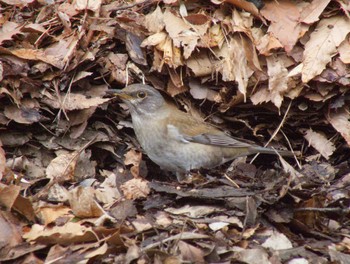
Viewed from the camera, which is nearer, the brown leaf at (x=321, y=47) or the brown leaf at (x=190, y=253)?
the brown leaf at (x=190, y=253)

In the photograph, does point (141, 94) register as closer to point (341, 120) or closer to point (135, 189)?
point (135, 189)

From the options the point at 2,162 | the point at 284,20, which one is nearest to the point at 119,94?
the point at 2,162

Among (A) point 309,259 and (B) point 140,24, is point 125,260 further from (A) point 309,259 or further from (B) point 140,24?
(B) point 140,24

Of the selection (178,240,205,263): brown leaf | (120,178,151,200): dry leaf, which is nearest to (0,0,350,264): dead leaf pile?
(120,178,151,200): dry leaf

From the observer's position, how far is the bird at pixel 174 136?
8.00 meters

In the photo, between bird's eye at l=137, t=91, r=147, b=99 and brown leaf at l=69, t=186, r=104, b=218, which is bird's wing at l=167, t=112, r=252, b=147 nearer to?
bird's eye at l=137, t=91, r=147, b=99

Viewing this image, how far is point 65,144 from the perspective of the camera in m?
8.09

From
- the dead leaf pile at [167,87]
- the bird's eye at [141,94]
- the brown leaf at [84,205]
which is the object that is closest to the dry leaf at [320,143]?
the dead leaf pile at [167,87]

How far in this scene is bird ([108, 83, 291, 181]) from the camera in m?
8.00

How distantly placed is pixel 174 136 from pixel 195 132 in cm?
26

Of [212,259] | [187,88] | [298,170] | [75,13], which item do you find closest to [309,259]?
[212,259]

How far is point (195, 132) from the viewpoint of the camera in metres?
8.11

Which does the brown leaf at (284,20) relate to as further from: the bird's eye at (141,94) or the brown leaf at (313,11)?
the bird's eye at (141,94)

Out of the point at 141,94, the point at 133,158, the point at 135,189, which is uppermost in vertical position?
the point at 141,94
